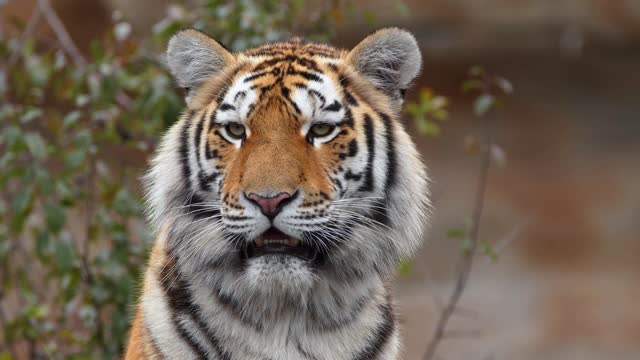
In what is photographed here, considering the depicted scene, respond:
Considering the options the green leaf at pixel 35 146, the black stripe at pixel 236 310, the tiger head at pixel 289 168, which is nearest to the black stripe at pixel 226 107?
the tiger head at pixel 289 168

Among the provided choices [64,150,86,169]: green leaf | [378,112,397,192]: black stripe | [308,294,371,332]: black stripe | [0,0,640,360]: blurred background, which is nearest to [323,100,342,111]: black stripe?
[378,112,397,192]: black stripe

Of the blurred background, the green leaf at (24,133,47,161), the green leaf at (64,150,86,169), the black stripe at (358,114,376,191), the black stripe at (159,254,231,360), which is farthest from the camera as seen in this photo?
the blurred background

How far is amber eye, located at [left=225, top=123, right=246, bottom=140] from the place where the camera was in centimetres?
313

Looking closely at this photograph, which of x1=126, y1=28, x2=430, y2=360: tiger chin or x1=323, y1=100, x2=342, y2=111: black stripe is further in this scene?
x1=323, y1=100, x2=342, y2=111: black stripe

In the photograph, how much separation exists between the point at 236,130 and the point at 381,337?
2.26ft

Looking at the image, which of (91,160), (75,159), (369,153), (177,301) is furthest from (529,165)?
(177,301)

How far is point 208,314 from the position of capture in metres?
3.14

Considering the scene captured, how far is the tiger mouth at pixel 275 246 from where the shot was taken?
9.74 ft

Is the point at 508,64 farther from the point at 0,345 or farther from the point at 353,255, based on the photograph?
the point at 353,255

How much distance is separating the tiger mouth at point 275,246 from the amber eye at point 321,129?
294mm

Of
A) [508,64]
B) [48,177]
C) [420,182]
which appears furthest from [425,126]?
[508,64]

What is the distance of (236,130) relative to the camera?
3152mm

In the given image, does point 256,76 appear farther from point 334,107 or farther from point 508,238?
point 508,238

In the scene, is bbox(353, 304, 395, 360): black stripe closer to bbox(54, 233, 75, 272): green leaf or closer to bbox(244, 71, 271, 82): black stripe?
bbox(244, 71, 271, 82): black stripe
